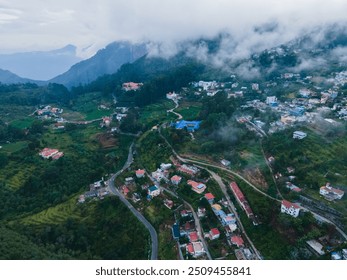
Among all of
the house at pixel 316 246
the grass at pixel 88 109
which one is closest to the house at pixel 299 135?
the house at pixel 316 246

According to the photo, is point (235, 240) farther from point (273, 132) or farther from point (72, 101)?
point (72, 101)

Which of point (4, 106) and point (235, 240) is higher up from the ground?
point (4, 106)

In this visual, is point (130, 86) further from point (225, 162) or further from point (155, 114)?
point (225, 162)

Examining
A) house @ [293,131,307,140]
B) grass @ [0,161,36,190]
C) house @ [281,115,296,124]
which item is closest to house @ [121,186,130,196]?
grass @ [0,161,36,190]

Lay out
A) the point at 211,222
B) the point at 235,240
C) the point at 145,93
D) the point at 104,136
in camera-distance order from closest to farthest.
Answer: the point at 235,240, the point at 211,222, the point at 104,136, the point at 145,93

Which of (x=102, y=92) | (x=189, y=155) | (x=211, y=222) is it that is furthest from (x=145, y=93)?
(x=211, y=222)

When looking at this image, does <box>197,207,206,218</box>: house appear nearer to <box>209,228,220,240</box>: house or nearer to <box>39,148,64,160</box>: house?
<box>209,228,220,240</box>: house
